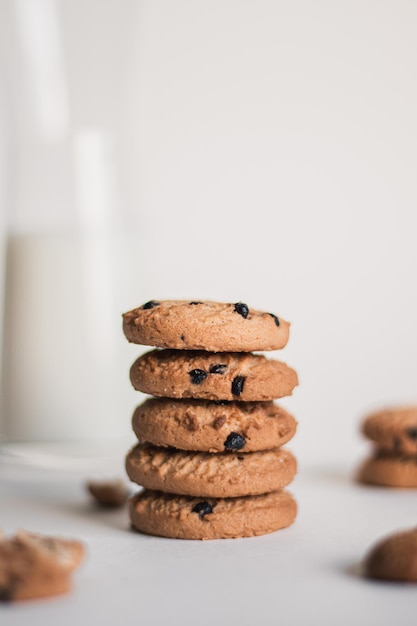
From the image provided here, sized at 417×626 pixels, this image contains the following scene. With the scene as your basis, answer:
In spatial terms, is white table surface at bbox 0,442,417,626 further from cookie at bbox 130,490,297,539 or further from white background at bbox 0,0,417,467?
white background at bbox 0,0,417,467

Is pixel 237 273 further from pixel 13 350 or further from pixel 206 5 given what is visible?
pixel 13 350

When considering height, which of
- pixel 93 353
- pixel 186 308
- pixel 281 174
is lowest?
pixel 93 353

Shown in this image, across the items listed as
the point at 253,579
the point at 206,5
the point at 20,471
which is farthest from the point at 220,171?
the point at 253,579

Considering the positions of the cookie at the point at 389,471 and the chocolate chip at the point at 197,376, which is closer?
the chocolate chip at the point at 197,376

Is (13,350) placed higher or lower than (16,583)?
higher

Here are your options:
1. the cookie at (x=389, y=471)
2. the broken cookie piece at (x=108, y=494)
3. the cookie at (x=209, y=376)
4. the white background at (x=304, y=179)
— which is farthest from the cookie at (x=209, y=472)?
the white background at (x=304, y=179)

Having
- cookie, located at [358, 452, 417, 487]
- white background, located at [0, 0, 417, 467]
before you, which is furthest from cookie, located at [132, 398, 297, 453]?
white background, located at [0, 0, 417, 467]

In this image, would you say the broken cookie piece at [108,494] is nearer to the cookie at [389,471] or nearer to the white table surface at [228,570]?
the white table surface at [228,570]
